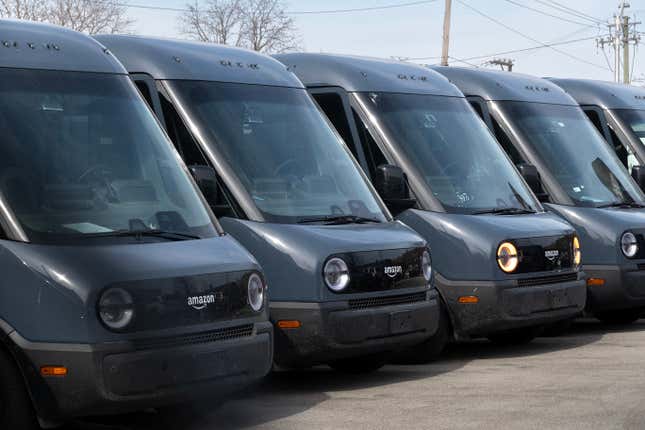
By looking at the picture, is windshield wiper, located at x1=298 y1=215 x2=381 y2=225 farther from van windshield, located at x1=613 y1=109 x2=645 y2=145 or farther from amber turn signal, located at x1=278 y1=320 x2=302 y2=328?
van windshield, located at x1=613 y1=109 x2=645 y2=145

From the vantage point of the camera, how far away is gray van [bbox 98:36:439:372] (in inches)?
395

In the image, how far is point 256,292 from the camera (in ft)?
28.9

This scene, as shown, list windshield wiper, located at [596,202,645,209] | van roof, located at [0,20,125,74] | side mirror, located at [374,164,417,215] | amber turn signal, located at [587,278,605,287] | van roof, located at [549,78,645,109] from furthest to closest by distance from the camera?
van roof, located at [549,78,645,109], windshield wiper, located at [596,202,645,209], amber turn signal, located at [587,278,605,287], side mirror, located at [374,164,417,215], van roof, located at [0,20,125,74]

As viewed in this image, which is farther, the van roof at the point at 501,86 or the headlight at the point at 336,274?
the van roof at the point at 501,86

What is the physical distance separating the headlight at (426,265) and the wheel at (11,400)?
13.0ft

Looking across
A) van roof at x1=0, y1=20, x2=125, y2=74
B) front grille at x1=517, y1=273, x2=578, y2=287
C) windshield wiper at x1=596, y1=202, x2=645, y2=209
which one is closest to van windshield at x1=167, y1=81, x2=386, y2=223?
van roof at x1=0, y1=20, x2=125, y2=74

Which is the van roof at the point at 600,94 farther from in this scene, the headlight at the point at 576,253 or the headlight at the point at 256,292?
the headlight at the point at 256,292

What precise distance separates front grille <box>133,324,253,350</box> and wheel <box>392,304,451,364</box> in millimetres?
3355

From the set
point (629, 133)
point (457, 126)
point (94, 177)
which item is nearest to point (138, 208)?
point (94, 177)

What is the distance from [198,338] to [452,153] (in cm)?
502

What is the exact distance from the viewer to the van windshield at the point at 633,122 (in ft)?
54.4

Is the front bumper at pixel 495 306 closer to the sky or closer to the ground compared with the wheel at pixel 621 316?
closer to the sky

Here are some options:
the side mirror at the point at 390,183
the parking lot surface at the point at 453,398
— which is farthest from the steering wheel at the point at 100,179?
the side mirror at the point at 390,183

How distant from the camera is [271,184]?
34.7ft
